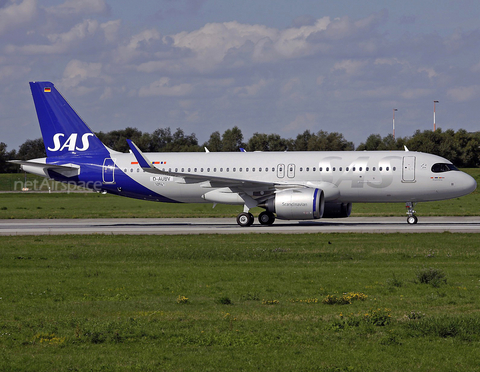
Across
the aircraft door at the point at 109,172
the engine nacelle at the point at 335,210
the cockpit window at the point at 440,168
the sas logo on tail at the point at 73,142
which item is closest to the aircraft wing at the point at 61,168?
the sas logo on tail at the point at 73,142

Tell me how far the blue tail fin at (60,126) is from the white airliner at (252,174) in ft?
0.20

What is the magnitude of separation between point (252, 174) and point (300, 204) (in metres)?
4.63

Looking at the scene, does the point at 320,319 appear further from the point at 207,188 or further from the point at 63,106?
the point at 63,106

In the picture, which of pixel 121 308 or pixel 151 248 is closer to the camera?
pixel 121 308

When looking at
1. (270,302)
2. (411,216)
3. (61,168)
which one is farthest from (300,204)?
(270,302)

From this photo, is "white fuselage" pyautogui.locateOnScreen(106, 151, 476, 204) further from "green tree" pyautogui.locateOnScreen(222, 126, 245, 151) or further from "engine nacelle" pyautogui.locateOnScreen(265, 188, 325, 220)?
"green tree" pyautogui.locateOnScreen(222, 126, 245, 151)

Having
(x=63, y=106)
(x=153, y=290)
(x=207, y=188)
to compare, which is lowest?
(x=153, y=290)

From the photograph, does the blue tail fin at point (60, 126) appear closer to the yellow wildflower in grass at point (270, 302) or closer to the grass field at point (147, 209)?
the grass field at point (147, 209)

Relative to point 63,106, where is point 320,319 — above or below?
below

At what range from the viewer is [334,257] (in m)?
20.2

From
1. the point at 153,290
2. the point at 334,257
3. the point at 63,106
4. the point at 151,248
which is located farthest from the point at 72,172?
the point at 153,290

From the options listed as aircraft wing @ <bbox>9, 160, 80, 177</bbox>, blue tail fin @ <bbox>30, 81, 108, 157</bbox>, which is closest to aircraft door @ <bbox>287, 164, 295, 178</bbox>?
blue tail fin @ <bbox>30, 81, 108, 157</bbox>

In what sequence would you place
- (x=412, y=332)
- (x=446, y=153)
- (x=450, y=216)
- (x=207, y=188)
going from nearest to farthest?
(x=412, y=332) → (x=207, y=188) → (x=450, y=216) → (x=446, y=153)

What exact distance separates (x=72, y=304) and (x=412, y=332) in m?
7.01
